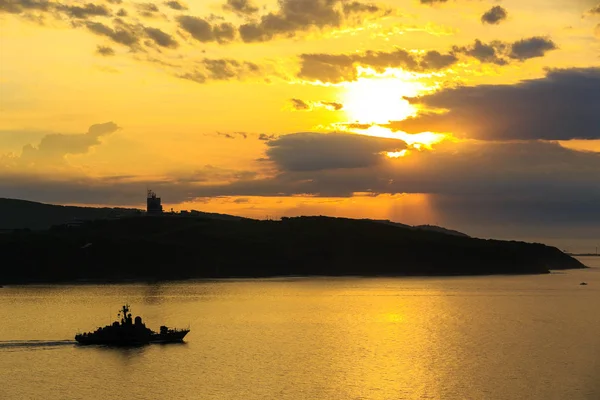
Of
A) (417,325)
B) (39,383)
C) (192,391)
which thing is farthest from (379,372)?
(417,325)

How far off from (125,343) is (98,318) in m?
37.3

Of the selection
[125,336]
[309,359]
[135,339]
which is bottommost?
[309,359]

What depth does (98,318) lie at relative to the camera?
17550 centimetres

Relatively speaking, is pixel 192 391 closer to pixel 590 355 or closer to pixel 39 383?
pixel 39 383

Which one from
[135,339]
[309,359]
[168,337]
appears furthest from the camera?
[168,337]

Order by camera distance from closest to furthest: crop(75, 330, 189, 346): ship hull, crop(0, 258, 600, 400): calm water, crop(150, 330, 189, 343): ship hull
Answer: crop(0, 258, 600, 400): calm water → crop(75, 330, 189, 346): ship hull → crop(150, 330, 189, 343): ship hull

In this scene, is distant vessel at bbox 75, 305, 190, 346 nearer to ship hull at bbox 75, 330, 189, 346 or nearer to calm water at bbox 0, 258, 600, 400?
ship hull at bbox 75, 330, 189, 346

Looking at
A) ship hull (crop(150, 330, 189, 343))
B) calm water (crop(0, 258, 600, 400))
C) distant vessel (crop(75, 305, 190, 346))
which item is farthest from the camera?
ship hull (crop(150, 330, 189, 343))

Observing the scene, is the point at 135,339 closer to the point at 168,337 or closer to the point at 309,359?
the point at 168,337

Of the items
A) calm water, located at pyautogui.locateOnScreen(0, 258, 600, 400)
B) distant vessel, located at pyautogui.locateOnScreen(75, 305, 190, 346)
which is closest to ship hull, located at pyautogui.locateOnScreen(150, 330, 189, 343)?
distant vessel, located at pyautogui.locateOnScreen(75, 305, 190, 346)

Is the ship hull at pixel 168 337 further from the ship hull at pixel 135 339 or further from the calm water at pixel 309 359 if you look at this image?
the calm water at pixel 309 359

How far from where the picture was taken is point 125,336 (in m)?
140

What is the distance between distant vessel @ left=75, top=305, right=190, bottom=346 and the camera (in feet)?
457

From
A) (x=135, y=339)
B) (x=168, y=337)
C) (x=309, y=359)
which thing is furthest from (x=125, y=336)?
(x=309, y=359)
